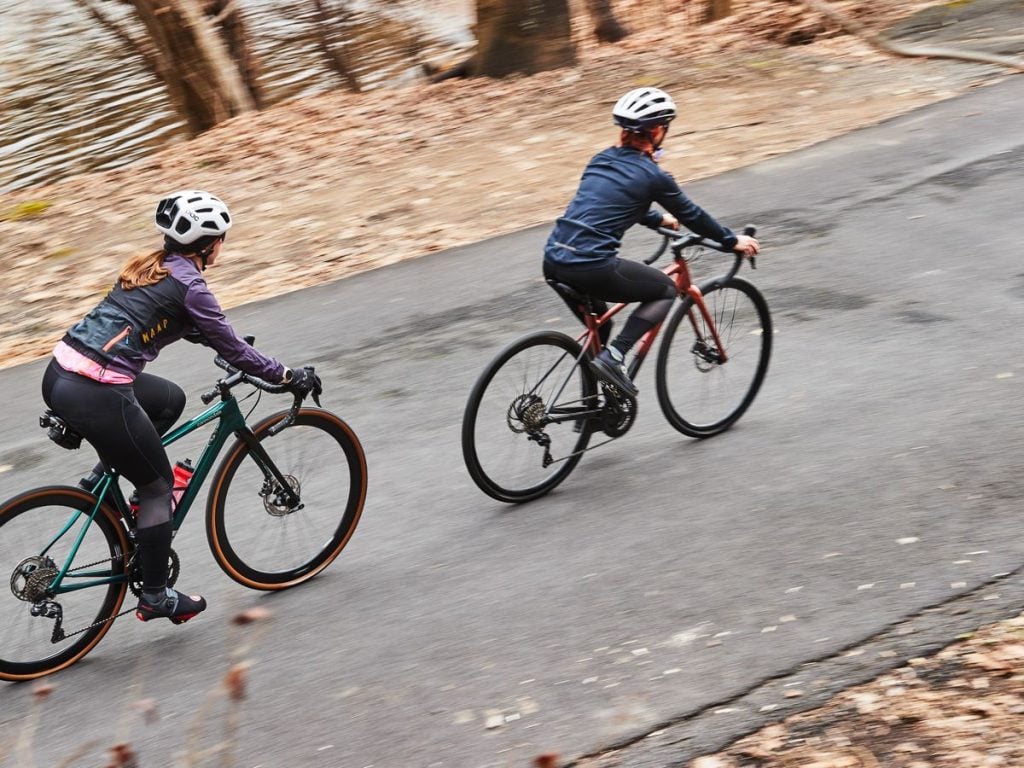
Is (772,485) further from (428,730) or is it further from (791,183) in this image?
(791,183)

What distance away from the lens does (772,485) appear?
20.0ft

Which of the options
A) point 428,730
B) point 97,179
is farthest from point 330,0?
point 428,730

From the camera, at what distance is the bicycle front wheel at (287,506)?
211 inches

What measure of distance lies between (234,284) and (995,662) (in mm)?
Result: 7893

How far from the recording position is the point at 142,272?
15.7 ft

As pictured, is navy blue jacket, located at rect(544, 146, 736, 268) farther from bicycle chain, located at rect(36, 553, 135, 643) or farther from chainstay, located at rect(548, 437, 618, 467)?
bicycle chain, located at rect(36, 553, 135, 643)

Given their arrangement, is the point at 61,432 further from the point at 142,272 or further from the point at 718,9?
the point at 718,9

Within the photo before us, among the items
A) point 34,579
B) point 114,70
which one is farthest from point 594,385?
point 114,70

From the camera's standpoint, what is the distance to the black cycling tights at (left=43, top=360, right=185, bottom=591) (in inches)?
185

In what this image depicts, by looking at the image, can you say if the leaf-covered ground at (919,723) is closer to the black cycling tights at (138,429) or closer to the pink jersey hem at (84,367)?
the black cycling tights at (138,429)

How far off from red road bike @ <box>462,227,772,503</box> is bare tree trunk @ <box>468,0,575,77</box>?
9.82m

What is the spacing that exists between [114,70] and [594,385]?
19852 millimetres

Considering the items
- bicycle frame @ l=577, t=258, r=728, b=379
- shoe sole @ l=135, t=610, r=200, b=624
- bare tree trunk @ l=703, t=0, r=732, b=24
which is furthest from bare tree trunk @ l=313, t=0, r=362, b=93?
shoe sole @ l=135, t=610, r=200, b=624

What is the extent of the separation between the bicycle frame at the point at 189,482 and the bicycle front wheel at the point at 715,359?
2.27 m
